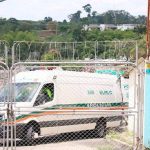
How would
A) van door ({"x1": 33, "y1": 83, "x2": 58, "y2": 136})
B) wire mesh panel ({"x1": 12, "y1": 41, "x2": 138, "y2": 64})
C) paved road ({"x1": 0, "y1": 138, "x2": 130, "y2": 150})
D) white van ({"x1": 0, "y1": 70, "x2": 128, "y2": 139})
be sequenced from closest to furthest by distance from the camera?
paved road ({"x1": 0, "y1": 138, "x2": 130, "y2": 150}), white van ({"x1": 0, "y1": 70, "x2": 128, "y2": 139}), van door ({"x1": 33, "y1": 83, "x2": 58, "y2": 136}), wire mesh panel ({"x1": 12, "y1": 41, "x2": 138, "y2": 64})

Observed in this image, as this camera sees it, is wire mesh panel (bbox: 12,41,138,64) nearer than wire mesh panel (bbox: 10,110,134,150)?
No

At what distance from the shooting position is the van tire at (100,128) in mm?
15842

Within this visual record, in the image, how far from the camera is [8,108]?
926 centimetres

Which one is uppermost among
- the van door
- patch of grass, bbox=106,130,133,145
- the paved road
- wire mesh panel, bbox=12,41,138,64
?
wire mesh panel, bbox=12,41,138,64

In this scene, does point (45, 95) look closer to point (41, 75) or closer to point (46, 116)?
point (41, 75)

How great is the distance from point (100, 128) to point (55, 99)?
2.38 meters

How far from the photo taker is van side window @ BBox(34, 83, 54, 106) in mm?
14461

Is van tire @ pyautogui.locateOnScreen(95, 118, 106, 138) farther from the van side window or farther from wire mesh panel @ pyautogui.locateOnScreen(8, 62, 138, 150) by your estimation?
the van side window

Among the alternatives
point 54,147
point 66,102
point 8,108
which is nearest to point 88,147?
point 54,147

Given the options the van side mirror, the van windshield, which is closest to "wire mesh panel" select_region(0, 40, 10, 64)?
the van windshield

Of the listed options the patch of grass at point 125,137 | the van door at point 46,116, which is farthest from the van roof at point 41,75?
the patch of grass at point 125,137

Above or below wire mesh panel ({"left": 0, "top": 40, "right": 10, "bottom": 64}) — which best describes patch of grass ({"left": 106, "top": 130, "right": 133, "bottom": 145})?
below

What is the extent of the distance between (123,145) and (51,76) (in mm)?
3436

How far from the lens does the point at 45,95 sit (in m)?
14.8
